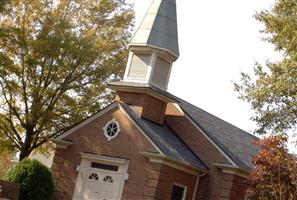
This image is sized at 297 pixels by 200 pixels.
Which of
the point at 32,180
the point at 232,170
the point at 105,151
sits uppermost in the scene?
the point at 232,170

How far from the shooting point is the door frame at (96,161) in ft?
81.6

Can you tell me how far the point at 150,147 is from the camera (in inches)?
957

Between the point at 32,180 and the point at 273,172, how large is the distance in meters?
10.3

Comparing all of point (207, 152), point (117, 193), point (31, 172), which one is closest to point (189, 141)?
point (207, 152)

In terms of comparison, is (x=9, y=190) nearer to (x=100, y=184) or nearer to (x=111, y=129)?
(x=100, y=184)

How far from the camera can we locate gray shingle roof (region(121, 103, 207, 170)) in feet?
80.5

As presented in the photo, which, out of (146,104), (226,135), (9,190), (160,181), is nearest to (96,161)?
(146,104)

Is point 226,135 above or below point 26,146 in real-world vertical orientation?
above

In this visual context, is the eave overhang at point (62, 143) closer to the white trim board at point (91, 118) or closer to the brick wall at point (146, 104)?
the white trim board at point (91, 118)

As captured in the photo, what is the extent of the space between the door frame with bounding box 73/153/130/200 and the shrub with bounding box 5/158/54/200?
163cm

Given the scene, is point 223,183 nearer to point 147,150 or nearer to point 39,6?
point 147,150

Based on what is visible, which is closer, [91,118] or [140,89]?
[140,89]

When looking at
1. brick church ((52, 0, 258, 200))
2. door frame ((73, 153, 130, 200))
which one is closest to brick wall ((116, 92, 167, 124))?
brick church ((52, 0, 258, 200))

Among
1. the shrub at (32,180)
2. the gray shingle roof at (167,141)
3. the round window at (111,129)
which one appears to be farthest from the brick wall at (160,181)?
the shrub at (32,180)
